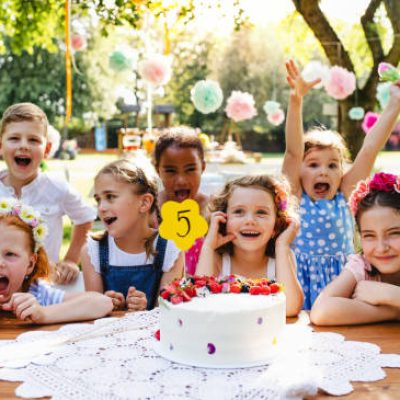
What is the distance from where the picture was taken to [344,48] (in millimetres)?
6508

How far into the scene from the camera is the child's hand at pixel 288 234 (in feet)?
6.75

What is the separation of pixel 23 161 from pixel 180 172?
2.42 feet

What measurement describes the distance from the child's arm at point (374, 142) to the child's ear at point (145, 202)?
988 millimetres

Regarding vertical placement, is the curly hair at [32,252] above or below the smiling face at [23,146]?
below

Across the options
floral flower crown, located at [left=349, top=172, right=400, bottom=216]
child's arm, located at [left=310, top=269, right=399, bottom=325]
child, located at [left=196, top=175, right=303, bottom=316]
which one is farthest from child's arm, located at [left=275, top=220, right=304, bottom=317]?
floral flower crown, located at [left=349, top=172, right=400, bottom=216]

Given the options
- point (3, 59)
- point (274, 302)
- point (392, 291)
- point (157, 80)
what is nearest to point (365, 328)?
point (392, 291)

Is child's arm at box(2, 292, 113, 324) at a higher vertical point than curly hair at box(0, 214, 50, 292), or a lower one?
lower

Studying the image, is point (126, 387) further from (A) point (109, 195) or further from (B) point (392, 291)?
(A) point (109, 195)

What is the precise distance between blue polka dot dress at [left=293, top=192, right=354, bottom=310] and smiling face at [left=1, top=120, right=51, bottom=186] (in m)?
1.27

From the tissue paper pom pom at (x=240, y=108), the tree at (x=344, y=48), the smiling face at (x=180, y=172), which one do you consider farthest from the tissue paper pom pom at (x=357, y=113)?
the smiling face at (x=180, y=172)

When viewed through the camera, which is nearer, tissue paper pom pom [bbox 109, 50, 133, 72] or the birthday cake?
the birthday cake

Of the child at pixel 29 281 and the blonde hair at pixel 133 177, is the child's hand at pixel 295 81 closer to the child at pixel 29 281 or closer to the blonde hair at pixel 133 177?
the blonde hair at pixel 133 177

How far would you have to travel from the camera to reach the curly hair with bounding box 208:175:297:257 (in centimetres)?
217

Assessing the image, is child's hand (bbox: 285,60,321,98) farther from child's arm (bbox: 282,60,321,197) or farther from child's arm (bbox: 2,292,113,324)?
child's arm (bbox: 2,292,113,324)
